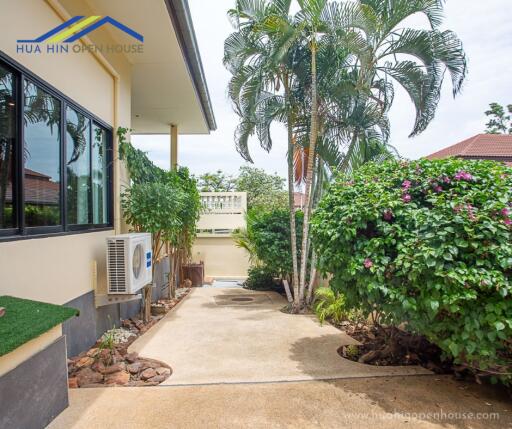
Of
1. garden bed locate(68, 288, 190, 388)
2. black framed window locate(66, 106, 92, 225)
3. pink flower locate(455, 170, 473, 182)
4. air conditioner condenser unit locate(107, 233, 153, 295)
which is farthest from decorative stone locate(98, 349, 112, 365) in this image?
pink flower locate(455, 170, 473, 182)

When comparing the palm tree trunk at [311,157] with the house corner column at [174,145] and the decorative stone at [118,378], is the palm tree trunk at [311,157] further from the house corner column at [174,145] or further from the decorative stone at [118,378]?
the house corner column at [174,145]

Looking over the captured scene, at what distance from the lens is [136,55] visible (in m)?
5.46

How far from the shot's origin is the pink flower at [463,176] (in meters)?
3.12

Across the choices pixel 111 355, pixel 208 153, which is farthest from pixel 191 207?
pixel 208 153

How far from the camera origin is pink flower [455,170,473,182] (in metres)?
3.12

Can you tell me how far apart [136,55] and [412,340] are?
5536 millimetres

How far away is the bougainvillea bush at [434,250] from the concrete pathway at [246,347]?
83 cm

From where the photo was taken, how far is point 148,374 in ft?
10.8

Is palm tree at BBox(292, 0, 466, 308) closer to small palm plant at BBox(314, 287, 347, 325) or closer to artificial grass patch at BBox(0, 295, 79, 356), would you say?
small palm plant at BBox(314, 287, 347, 325)

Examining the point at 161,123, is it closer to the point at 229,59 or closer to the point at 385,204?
the point at 229,59

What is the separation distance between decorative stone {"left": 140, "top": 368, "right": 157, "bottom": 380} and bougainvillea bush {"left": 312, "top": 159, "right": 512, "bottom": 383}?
196 centimetres

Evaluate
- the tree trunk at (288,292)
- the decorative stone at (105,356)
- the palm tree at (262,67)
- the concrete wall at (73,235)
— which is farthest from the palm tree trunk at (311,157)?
the decorative stone at (105,356)

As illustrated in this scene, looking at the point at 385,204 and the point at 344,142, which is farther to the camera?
the point at 344,142

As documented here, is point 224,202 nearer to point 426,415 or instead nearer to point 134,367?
point 134,367
